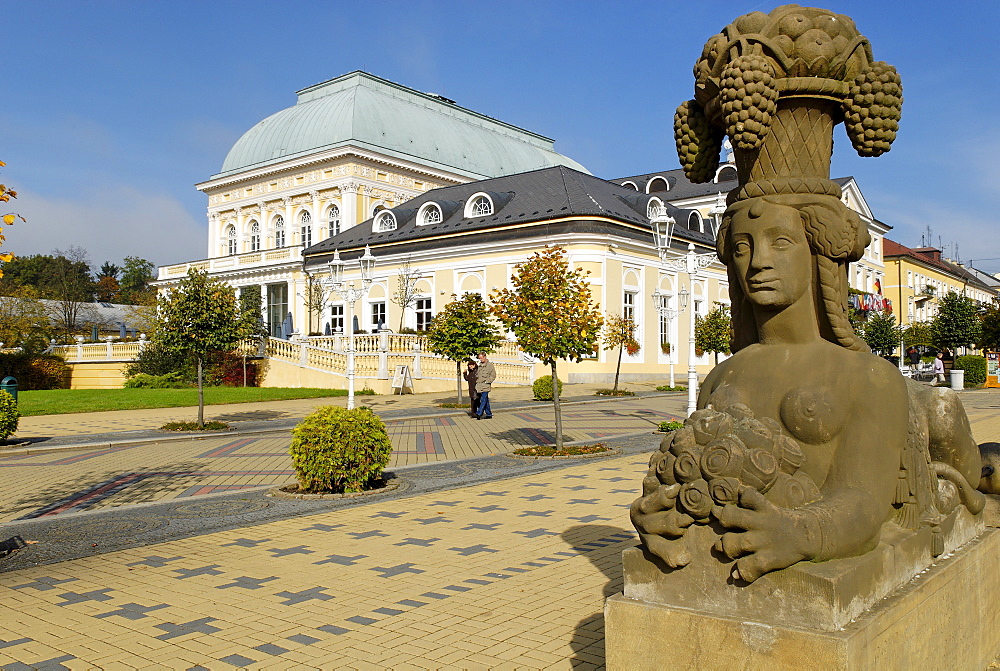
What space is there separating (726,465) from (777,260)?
110 centimetres

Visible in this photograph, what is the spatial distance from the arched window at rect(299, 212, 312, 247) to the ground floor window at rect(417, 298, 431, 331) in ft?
79.0

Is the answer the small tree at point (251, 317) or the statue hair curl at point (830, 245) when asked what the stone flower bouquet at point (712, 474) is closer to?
the statue hair curl at point (830, 245)

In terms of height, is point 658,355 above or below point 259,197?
below

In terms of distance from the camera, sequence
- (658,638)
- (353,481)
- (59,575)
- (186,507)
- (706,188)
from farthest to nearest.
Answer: (706,188) < (353,481) < (186,507) < (59,575) < (658,638)

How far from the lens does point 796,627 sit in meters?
3.03

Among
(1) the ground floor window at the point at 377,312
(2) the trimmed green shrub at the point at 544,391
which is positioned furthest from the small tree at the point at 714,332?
(1) the ground floor window at the point at 377,312

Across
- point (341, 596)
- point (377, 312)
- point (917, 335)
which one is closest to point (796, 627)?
point (341, 596)

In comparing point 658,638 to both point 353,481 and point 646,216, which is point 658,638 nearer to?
point 353,481

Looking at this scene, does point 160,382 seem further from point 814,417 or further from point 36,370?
point 814,417

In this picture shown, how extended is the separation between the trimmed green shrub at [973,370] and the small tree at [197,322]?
35.1 metres

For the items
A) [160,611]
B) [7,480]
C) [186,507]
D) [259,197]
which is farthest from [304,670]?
[259,197]

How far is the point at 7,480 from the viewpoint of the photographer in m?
12.4

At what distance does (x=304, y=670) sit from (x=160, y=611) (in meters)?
1.71

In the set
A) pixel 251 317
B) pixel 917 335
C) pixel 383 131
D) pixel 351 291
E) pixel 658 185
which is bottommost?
pixel 917 335
